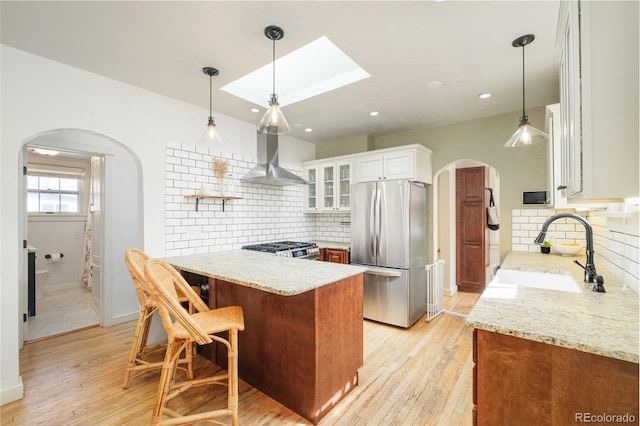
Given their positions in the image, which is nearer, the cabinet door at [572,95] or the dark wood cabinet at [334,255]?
the cabinet door at [572,95]

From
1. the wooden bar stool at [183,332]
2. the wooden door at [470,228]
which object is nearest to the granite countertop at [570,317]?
the wooden bar stool at [183,332]

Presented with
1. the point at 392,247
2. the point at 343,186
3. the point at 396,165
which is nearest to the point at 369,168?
the point at 396,165

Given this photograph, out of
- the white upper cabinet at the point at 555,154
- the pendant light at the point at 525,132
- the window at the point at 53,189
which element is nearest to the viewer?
the pendant light at the point at 525,132

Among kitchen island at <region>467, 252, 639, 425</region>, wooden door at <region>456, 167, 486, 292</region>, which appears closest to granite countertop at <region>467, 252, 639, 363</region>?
kitchen island at <region>467, 252, 639, 425</region>

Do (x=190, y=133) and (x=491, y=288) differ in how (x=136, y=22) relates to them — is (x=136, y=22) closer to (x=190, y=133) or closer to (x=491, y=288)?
(x=190, y=133)

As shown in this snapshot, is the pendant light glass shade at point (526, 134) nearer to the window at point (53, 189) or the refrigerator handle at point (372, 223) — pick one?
the refrigerator handle at point (372, 223)

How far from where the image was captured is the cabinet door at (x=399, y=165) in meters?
3.40

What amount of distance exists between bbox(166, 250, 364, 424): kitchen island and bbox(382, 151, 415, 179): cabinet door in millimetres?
1785

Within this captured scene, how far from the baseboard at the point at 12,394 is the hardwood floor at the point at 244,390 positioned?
36 mm

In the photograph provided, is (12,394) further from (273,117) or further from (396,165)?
(396,165)

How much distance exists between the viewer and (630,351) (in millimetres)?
842

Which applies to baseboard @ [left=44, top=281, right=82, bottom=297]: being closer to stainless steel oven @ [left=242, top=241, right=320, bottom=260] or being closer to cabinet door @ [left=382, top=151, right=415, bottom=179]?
stainless steel oven @ [left=242, top=241, right=320, bottom=260]

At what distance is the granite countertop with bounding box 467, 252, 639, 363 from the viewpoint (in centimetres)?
91

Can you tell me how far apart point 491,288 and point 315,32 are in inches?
76.6
